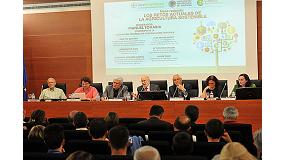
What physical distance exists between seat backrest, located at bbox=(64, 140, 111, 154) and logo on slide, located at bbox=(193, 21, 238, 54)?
696 centimetres

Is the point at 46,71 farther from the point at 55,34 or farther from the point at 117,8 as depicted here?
the point at 117,8

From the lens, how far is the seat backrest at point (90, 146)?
3605mm

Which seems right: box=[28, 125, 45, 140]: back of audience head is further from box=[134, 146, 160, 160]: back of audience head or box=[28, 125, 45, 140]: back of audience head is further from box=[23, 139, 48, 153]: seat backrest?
box=[134, 146, 160, 160]: back of audience head

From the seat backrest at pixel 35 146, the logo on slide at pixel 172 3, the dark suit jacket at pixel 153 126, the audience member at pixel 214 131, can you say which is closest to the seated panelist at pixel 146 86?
the logo on slide at pixel 172 3

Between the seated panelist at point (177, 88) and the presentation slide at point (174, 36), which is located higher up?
the presentation slide at point (174, 36)

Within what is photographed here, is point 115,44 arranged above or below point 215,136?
above

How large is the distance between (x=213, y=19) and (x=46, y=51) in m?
4.38

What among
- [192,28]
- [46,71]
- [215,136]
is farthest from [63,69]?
[215,136]

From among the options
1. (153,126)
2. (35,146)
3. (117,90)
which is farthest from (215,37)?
(35,146)

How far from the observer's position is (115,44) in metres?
10.9

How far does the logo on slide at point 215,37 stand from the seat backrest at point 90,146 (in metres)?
6.96

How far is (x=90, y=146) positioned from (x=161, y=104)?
3576 millimetres

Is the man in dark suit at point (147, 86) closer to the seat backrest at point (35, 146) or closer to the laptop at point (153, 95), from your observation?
the laptop at point (153, 95)

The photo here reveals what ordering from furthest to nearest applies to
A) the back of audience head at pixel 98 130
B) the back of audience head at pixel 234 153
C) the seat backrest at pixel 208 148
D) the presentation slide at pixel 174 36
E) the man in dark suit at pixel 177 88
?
1. the presentation slide at pixel 174 36
2. the man in dark suit at pixel 177 88
3. the back of audience head at pixel 98 130
4. the seat backrest at pixel 208 148
5. the back of audience head at pixel 234 153
